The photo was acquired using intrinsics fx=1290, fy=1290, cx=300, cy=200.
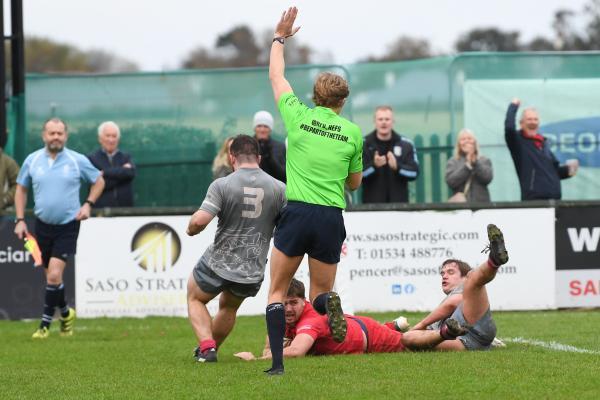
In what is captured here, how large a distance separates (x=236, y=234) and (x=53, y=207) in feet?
13.0

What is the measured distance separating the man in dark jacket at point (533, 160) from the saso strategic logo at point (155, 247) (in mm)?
4360

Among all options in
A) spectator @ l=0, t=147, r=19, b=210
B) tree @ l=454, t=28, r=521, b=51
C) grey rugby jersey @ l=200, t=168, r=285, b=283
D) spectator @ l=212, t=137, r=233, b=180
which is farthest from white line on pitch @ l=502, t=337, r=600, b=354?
tree @ l=454, t=28, r=521, b=51

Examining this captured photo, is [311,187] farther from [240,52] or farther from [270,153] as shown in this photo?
[240,52]

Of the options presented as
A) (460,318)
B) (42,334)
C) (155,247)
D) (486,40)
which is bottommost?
(42,334)

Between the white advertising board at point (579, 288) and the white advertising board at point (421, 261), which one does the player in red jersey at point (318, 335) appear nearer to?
the white advertising board at point (421, 261)

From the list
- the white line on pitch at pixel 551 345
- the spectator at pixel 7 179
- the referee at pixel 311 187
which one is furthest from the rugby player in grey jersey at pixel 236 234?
the spectator at pixel 7 179

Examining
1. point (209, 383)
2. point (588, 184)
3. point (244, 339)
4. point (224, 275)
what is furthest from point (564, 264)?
point (209, 383)

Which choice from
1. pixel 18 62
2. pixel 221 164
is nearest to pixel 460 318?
pixel 221 164

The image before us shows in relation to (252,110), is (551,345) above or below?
below

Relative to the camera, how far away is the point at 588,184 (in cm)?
1741

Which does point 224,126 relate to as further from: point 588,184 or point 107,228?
point 588,184

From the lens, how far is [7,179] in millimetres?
16203

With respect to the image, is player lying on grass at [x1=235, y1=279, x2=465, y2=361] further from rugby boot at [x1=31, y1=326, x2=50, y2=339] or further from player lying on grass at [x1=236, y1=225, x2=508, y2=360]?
rugby boot at [x1=31, y1=326, x2=50, y2=339]

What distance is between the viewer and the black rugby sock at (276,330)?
878 centimetres
